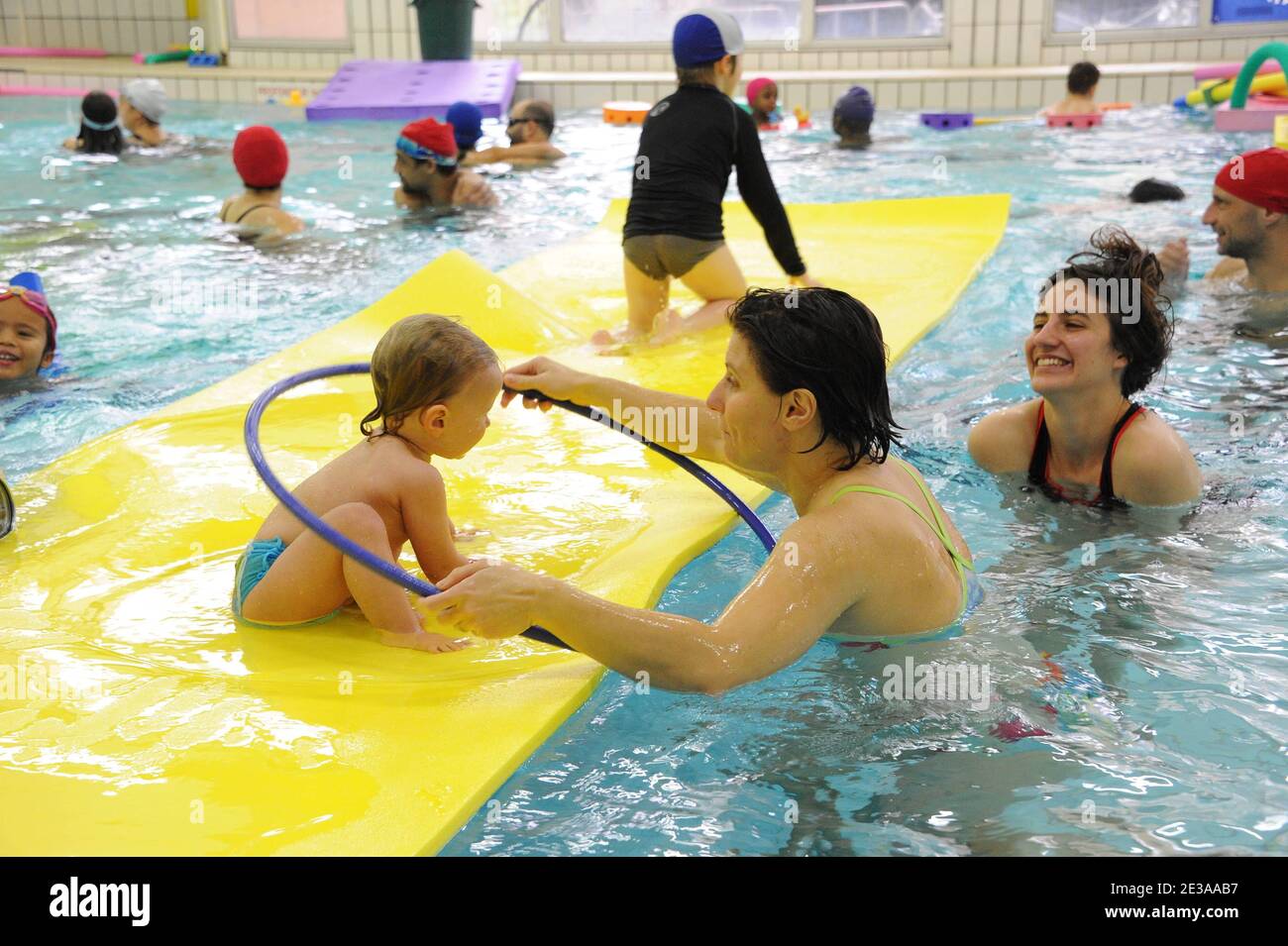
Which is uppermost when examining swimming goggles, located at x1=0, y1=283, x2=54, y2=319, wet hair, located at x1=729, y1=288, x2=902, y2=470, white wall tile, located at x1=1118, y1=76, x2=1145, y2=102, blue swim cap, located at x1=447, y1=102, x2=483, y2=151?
white wall tile, located at x1=1118, y1=76, x2=1145, y2=102

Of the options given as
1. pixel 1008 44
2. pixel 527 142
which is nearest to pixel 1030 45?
pixel 1008 44

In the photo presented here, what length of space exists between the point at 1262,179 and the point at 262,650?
4.77 m

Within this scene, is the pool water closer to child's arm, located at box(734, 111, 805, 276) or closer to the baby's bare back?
the baby's bare back

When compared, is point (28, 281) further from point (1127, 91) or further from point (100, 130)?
point (1127, 91)

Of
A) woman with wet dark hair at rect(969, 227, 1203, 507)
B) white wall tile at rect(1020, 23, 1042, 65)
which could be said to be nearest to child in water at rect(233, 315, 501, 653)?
woman with wet dark hair at rect(969, 227, 1203, 507)

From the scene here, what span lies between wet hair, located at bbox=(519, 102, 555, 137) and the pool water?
403cm

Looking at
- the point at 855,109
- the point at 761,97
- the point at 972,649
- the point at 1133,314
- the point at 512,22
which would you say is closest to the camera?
the point at 972,649

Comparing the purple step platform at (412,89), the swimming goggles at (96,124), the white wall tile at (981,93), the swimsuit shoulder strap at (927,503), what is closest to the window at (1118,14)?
the white wall tile at (981,93)

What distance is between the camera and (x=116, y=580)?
3.51m

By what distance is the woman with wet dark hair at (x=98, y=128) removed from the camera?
1098cm

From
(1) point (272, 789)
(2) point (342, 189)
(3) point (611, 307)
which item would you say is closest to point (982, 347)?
(3) point (611, 307)

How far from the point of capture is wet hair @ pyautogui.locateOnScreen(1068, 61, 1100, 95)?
12.4 m

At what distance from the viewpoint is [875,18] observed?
16469mm

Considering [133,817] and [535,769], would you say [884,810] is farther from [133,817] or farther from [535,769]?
[133,817]
